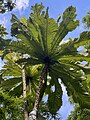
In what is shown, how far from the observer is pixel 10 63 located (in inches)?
367

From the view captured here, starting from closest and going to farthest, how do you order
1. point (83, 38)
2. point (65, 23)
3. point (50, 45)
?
point (50, 45), point (65, 23), point (83, 38)

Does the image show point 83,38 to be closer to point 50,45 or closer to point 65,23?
point 65,23

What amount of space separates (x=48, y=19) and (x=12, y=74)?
2190 mm

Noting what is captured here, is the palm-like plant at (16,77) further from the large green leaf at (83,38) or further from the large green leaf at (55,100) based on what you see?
the large green leaf at (83,38)

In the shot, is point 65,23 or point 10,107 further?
point 10,107

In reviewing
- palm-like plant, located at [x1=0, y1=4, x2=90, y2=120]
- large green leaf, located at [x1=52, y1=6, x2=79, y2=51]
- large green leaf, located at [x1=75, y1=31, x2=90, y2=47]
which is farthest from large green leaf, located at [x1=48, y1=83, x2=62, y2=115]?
large green leaf, located at [x1=52, y1=6, x2=79, y2=51]

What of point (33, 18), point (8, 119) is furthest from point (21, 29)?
point (8, 119)

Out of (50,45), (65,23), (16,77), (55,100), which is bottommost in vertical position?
(55,100)

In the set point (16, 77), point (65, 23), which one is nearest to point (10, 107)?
point (16, 77)

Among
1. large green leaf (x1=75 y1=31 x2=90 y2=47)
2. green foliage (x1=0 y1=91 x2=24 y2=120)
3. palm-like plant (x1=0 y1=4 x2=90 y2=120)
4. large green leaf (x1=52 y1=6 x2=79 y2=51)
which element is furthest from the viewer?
green foliage (x1=0 y1=91 x2=24 y2=120)

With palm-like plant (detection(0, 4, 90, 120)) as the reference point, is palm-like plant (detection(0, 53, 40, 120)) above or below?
below

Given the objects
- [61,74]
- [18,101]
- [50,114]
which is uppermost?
[61,74]

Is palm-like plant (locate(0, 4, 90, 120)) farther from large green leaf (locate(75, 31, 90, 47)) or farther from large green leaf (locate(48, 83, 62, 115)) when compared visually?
large green leaf (locate(48, 83, 62, 115))

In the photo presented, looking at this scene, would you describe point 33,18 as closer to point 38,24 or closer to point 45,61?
point 38,24
